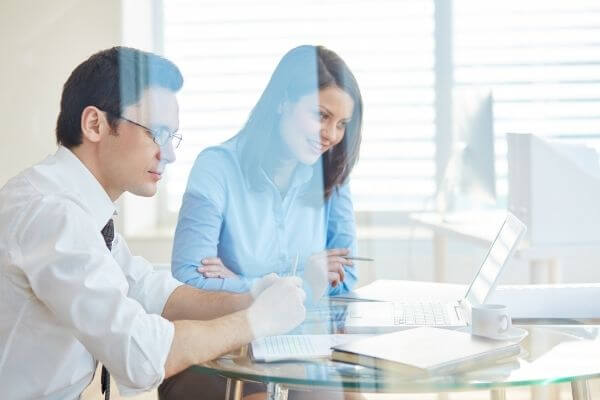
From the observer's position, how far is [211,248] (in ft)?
5.38

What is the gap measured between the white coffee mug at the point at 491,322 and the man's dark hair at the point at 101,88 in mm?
590

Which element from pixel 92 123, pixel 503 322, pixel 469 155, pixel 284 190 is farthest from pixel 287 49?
pixel 503 322

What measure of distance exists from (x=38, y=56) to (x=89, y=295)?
691 millimetres

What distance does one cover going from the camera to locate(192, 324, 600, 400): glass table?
1.01 m

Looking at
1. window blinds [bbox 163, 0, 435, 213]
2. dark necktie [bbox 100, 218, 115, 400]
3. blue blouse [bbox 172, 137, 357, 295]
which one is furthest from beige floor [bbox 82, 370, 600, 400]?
window blinds [bbox 163, 0, 435, 213]

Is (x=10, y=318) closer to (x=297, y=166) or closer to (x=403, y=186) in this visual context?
(x=297, y=166)

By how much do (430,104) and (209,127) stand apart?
1.43 ft

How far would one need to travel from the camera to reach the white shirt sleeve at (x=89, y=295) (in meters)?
1.06

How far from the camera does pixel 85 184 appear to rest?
123cm

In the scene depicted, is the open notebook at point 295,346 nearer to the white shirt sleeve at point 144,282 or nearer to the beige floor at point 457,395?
the beige floor at point 457,395

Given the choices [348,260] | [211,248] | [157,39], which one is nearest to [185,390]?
[211,248]

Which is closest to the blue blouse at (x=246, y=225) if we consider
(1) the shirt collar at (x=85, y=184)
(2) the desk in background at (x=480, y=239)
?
(2) the desk in background at (x=480, y=239)

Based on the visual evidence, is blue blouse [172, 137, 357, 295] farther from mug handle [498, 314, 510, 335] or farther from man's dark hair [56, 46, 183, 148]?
mug handle [498, 314, 510, 335]

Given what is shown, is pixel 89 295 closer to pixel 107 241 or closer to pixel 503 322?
pixel 107 241
